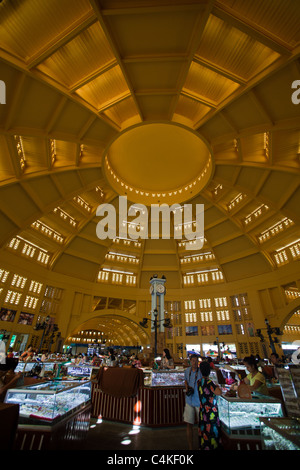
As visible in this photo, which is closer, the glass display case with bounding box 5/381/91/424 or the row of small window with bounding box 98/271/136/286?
the glass display case with bounding box 5/381/91/424

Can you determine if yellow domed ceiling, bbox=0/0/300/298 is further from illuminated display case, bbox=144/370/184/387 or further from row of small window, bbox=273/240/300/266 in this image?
illuminated display case, bbox=144/370/184/387

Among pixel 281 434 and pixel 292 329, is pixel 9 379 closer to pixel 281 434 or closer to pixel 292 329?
pixel 281 434

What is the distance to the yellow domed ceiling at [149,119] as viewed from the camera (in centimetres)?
901

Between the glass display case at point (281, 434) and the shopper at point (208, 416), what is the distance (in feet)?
3.96

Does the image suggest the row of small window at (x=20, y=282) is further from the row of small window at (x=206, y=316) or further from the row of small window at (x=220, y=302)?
the row of small window at (x=206, y=316)

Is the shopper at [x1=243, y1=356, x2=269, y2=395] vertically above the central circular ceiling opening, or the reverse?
the central circular ceiling opening

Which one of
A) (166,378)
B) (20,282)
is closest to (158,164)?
(166,378)

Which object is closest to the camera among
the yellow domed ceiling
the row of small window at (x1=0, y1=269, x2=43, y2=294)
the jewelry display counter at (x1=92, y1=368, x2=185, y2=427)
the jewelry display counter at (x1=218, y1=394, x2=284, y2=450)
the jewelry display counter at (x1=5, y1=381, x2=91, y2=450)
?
the jewelry display counter at (x1=5, y1=381, x2=91, y2=450)

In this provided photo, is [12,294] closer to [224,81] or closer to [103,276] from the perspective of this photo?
[103,276]

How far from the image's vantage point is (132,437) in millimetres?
5688

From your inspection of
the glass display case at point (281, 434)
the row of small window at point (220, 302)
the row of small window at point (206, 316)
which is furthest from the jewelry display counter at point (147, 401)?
the row of small window at point (206, 316)

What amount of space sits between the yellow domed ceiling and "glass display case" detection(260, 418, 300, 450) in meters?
12.1

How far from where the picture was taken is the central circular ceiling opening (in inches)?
743

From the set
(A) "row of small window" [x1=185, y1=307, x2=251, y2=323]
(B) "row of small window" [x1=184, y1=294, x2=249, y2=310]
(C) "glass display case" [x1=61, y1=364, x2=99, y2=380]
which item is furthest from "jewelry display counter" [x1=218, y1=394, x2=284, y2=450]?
(B) "row of small window" [x1=184, y1=294, x2=249, y2=310]
